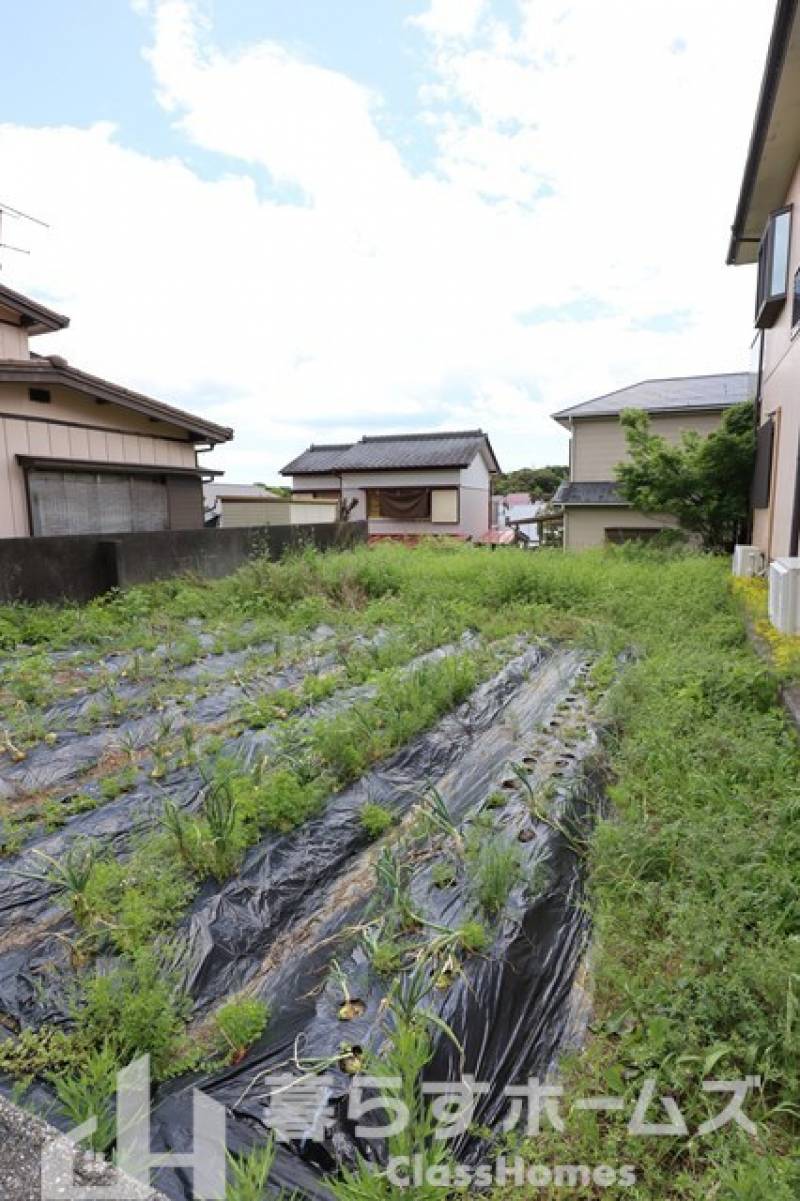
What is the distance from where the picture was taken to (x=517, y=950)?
2055 millimetres

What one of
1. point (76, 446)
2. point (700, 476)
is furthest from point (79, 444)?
point (700, 476)

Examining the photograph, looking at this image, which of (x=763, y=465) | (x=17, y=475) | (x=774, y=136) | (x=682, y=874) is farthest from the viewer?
(x=763, y=465)

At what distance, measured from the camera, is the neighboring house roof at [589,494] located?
14.7m

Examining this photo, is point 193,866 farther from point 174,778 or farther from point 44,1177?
point 44,1177

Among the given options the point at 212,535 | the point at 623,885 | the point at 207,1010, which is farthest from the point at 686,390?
the point at 207,1010

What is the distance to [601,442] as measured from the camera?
15.2 meters

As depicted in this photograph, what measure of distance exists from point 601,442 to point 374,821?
14232mm

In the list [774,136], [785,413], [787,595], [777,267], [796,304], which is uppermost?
[774,136]

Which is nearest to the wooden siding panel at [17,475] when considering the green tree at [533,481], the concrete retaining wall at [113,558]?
the concrete retaining wall at [113,558]

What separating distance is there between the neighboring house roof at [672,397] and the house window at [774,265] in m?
6.74

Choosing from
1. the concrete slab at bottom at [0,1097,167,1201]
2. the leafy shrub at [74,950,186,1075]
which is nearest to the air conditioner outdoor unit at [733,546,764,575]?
the leafy shrub at [74,950,186,1075]

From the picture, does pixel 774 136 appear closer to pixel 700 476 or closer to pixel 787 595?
pixel 787 595

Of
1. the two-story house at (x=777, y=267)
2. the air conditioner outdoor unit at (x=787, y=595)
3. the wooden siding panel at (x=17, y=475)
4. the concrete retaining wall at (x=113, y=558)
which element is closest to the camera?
the air conditioner outdoor unit at (x=787, y=595)

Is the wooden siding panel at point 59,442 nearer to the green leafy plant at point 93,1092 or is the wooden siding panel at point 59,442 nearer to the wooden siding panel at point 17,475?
the wooden siding panel at point 17,475
